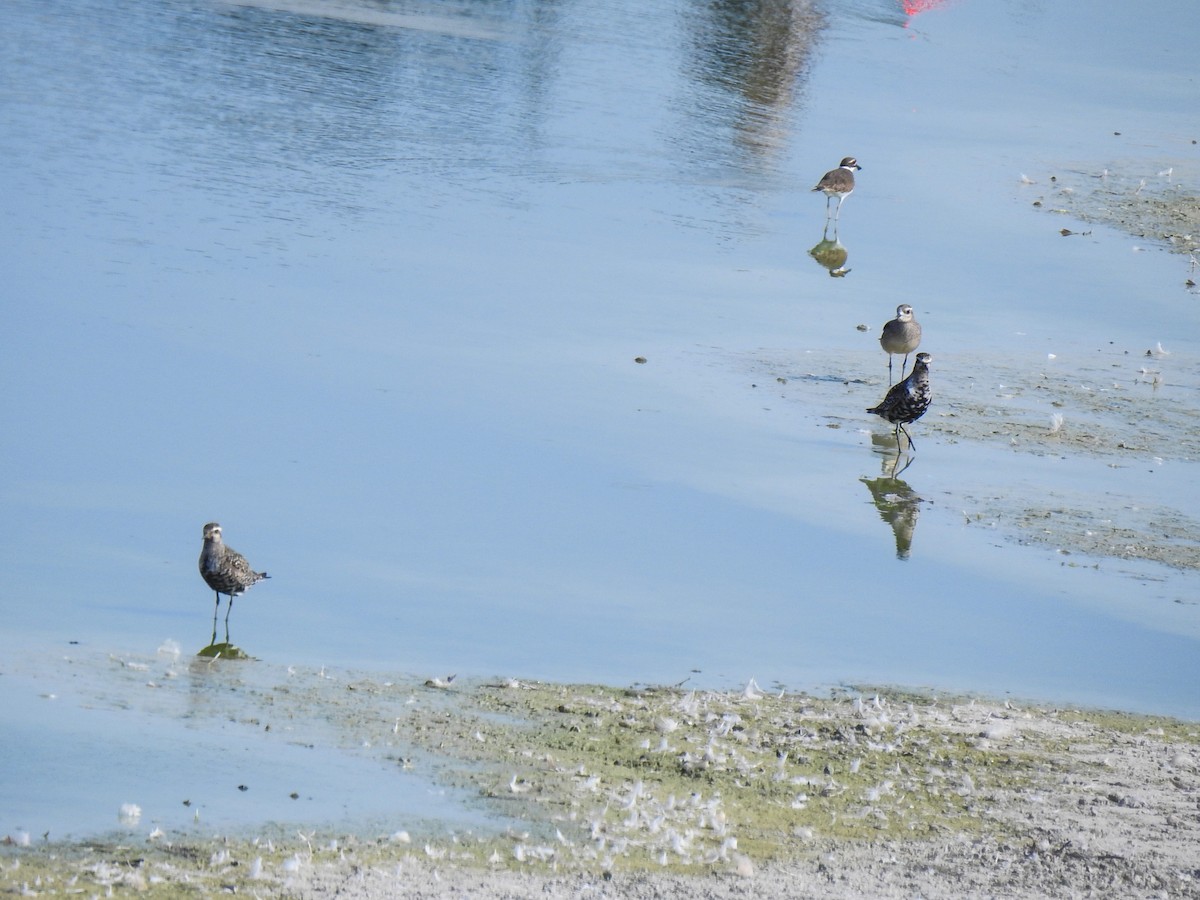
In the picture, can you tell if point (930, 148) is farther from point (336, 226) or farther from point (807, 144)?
point (336, 226)

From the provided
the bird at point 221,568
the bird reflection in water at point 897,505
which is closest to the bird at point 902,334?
the bird reflection in water at point 897,505

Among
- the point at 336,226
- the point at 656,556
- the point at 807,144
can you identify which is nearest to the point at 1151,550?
the point at 656,556

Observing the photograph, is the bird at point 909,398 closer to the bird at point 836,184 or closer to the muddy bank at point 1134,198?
the bird at point 836,184

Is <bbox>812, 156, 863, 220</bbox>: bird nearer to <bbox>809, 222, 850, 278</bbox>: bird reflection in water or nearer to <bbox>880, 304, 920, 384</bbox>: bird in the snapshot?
<bbox>809, 222, 850, 278</bbox>: bird reflection in water

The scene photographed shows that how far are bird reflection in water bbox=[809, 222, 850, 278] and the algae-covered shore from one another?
9521mm

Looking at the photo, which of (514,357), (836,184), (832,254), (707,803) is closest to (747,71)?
(836,184)

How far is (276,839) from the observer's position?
257 inches

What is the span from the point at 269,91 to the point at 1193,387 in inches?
480

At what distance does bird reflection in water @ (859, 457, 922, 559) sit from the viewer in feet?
36.7

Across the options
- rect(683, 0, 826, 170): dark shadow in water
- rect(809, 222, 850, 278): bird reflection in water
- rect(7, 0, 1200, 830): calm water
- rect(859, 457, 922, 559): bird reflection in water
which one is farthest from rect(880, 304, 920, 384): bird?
rect(683, 0, 826, 170): dark shadow in water

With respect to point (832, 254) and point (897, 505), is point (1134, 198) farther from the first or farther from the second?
point (897, 505)

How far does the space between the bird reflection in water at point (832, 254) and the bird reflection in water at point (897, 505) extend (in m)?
5.70

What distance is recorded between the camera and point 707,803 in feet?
23.3

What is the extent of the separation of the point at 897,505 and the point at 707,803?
197 inches
